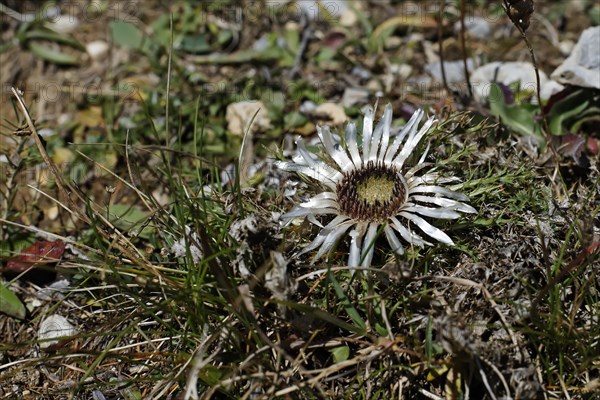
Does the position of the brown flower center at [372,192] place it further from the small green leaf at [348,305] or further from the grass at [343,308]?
the small green leaf at [348,305]

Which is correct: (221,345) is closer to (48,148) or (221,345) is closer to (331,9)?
(48,148)

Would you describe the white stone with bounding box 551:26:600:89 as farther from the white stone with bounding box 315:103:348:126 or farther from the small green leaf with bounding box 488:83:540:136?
the white stone with bounding box 315:103:348:126

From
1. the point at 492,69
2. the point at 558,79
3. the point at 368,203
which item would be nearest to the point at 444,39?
the point at 492,69

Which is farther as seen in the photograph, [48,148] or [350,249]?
[48,148]

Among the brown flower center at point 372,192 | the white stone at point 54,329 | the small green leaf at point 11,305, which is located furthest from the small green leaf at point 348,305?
the small green leaf at point 11,305

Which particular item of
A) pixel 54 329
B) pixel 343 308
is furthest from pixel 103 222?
pixel 343 308

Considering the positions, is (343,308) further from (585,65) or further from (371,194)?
(585,65)
